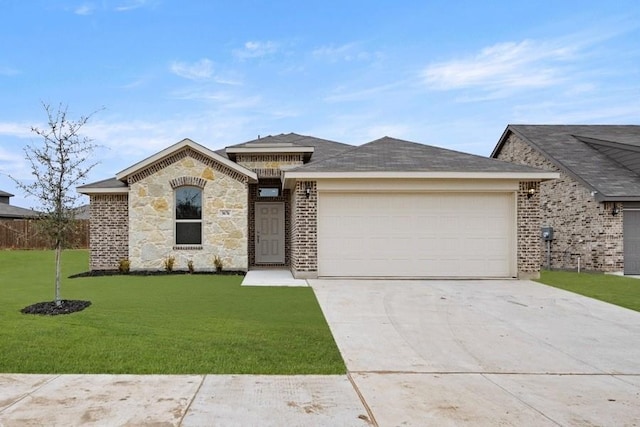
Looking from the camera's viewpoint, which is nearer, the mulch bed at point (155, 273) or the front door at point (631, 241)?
the mulch bed at point (155, 273)

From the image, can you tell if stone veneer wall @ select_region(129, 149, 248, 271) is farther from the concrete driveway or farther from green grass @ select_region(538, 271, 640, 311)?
green grass @ select_region(538, 271, 640, 311)

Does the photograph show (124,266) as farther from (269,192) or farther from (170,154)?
(269,192)

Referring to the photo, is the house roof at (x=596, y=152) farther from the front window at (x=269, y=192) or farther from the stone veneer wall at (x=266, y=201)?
the front window at (x=269, y=192)

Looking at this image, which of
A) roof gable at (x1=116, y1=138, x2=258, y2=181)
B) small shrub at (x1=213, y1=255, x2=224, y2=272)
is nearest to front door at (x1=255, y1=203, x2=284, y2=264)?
small shrub at (x1=213, y1=255, x2=224, y2=272)

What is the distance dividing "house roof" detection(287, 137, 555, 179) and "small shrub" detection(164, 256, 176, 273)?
5.00 metres

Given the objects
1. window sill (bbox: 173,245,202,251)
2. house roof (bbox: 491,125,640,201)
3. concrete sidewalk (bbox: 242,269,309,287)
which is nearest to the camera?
concrete sidewalk (bbox: 242,269,309,287)

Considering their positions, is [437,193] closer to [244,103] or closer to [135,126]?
[244,103]

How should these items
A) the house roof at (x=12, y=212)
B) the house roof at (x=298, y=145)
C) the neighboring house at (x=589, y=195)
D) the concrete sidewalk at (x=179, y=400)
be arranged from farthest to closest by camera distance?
the house roof at (x=12, y=212) → the house roof at (x=298, y=145) → the neighboring house at (x=589, y=195) → the concrete sidewalk at (x=179, y=400)

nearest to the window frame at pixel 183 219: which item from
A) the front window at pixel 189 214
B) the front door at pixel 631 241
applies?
the front window at pixel 189 214

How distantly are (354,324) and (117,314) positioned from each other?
153 inches

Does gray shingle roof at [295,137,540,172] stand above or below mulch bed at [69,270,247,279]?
above

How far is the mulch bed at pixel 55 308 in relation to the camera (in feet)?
21.9

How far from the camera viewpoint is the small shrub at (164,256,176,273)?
500 inches

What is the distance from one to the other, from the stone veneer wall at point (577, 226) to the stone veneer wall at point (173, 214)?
1078cm
